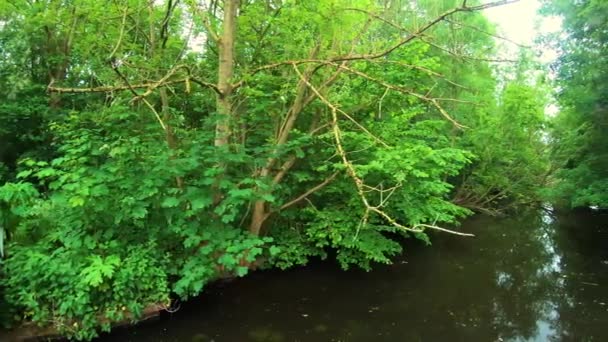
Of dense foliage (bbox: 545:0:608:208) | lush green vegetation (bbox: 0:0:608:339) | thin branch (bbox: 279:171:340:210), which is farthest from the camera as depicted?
dense foliage (bbox: 545:0:608:208)

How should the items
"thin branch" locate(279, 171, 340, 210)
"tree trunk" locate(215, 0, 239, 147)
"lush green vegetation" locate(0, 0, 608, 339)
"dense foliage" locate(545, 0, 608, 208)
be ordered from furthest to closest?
1. "dense foliage" locate(545, 0, 608, 208)
2. "thin branch" locate(279, 171, 340, 210)
3. "tree trunk" locate(215, 0, 239, 147)
4. "lush green vegetation" locate(0, 0, 608, 339)

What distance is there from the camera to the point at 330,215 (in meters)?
8.01

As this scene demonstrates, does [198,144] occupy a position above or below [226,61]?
below

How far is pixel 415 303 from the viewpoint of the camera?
7230 millimetres

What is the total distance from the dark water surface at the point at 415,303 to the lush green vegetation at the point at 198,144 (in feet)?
1.73

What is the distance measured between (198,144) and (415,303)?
4.66m

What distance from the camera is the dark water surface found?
6.03 m

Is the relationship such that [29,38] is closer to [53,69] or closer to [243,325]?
[53,69]

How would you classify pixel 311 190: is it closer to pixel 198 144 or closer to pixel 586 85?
pixel 198 144

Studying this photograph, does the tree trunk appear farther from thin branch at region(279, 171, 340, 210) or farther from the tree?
thin branch at region(279, 171, 340, 210)

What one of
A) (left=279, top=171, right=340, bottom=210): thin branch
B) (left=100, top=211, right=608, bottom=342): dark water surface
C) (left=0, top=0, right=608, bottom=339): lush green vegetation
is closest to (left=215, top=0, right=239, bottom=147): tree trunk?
(left=0, top=0, right=608, bottom=339): lush green vegetation

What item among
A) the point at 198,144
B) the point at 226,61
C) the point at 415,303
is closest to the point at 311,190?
the point at 198,144

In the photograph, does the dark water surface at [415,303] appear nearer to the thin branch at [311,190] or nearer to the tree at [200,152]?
the tree at [200,152]

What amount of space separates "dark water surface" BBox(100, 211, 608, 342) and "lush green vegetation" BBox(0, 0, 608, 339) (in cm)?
53
